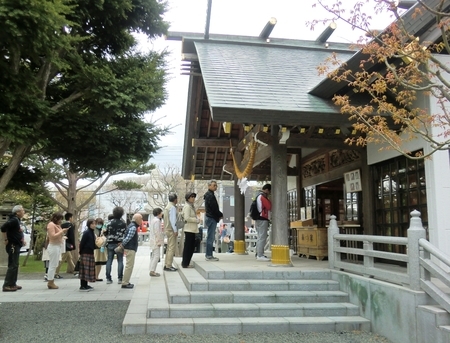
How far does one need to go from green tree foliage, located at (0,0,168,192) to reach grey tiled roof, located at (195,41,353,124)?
5.31ft

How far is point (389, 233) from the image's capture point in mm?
8172

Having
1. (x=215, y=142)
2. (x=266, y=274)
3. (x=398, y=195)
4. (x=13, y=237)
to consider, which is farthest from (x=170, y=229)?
(x=398, y=195)

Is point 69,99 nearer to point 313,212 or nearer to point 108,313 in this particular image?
point 108,313

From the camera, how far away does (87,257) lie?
29.6ft

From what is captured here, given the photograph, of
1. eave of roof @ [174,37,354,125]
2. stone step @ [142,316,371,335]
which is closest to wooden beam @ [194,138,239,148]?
eave of roof @ [174,37,354,125]

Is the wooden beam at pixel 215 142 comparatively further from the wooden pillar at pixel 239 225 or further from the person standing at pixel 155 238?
the person standing at pixel 155 238

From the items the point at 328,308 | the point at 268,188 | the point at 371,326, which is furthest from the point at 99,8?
the point at 371,326

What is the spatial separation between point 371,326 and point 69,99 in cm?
751

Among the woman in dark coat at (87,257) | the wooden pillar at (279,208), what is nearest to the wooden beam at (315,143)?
the wooden pillar at (279,208)

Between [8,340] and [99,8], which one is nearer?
[8,340]

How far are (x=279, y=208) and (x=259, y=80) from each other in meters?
2.88

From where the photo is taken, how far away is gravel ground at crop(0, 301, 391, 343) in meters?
5.35

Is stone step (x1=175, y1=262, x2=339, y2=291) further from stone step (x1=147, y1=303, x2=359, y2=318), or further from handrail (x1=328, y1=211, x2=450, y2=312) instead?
handrail (x1=328, y1=211, x2=450, y2=312)

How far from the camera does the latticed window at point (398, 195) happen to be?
723 cm
